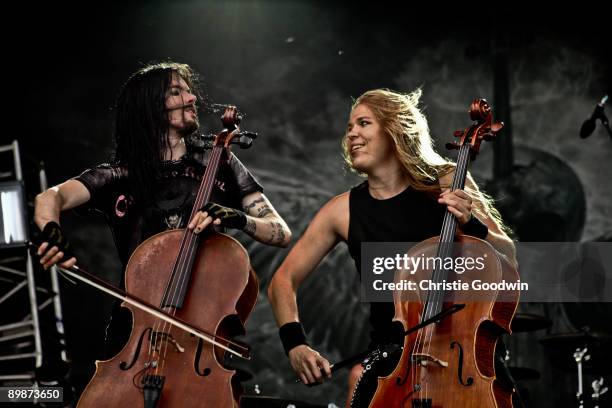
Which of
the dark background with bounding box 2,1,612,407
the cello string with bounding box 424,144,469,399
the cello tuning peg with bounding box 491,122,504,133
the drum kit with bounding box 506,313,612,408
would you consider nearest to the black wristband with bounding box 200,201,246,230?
the cello string with bounding box 424,144,469,399

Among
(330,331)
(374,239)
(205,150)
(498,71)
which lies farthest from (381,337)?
(498,71)

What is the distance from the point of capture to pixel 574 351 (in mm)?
Answer: 5410

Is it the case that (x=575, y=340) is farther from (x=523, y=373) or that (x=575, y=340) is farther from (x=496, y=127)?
(x=496, y=127)

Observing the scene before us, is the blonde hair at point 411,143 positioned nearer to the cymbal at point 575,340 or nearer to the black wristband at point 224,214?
the black wristband at point 224,214

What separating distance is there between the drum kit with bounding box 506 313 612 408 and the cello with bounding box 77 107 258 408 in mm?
2737

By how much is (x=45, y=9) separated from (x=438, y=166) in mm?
4121

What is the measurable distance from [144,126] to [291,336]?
1076 mm

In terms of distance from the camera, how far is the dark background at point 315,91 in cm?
618

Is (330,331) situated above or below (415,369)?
above

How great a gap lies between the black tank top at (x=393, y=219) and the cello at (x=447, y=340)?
1.24 ft

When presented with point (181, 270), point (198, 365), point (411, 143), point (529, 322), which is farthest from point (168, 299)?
point (529, 322)

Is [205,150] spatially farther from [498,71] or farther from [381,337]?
[498,71]

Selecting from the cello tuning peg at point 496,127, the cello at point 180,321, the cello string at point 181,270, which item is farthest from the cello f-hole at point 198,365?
the cello tuning peg at point 496,127

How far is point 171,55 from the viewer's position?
6414 mm
